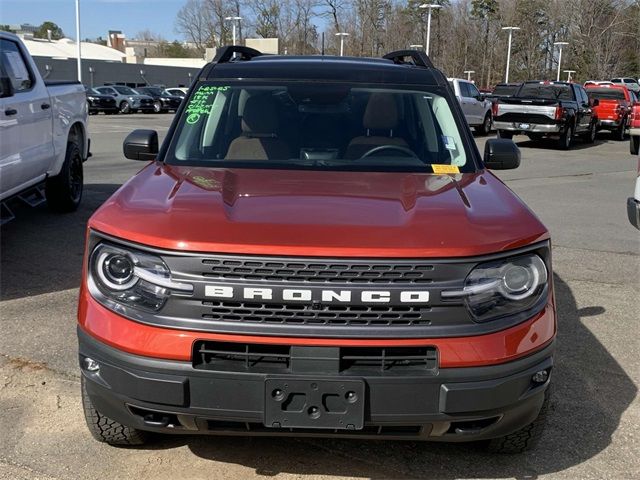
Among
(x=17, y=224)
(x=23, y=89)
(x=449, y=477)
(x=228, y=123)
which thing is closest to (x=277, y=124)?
(x=228, y=123)

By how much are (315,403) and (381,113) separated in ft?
6.93

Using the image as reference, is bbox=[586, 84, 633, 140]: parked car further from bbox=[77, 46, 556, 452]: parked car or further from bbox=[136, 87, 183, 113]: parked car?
bbox=[136, 87, 183, 113]: parked car

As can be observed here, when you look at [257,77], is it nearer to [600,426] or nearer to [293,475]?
[293,475]

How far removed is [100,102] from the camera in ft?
125

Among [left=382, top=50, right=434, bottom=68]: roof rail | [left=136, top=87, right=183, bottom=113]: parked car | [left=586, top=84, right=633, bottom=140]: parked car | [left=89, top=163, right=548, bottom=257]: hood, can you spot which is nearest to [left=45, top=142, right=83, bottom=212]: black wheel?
[left=382, top=50, right=434, bottom=68]: roof rail

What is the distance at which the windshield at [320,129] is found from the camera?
154 inches

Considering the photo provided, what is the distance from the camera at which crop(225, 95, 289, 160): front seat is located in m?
3.93

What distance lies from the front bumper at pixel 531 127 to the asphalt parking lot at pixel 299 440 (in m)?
13.4

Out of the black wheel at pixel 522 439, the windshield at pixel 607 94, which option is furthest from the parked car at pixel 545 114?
the black wheel at pixel 522 439

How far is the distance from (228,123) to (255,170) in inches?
26.4

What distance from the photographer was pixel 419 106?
14.2ft

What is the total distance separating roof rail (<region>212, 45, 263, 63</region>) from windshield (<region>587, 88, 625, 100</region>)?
23.7 m

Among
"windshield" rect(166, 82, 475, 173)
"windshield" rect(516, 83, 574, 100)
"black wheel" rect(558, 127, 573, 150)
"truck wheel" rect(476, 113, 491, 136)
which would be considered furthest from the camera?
"truck wheel" rect(476, 113, 491, 136)

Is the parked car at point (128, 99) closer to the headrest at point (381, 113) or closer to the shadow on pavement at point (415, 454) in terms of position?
the headrest at point (381, 113)
